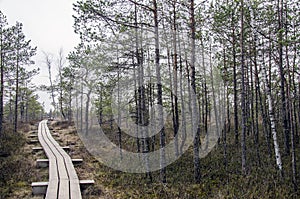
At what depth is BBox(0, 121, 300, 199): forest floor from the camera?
7.90 meters

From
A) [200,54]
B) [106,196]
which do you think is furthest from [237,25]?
[106,196]

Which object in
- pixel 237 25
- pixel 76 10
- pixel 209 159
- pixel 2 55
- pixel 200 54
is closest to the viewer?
pixel 76 10

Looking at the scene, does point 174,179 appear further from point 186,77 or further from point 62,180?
point 186,77

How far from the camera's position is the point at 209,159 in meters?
13.9

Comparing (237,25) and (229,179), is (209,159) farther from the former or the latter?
(237,25)

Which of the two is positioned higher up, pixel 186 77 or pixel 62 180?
pixel 186 77

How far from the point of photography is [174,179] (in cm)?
1040

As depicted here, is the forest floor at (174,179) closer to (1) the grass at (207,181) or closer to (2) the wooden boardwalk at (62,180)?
(1) the grass at (207,181)

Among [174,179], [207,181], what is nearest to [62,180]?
[174,179]

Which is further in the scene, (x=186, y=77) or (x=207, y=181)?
(x=186, y=77)

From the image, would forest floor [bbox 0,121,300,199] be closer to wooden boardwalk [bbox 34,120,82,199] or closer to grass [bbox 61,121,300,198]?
grass [bbox 61,121,300,198]

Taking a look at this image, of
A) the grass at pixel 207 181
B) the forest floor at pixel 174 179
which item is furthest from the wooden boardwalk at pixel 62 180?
the grass at pixel 207 181

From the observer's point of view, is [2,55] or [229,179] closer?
[229,179]

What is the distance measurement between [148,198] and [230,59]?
10.4 metres
